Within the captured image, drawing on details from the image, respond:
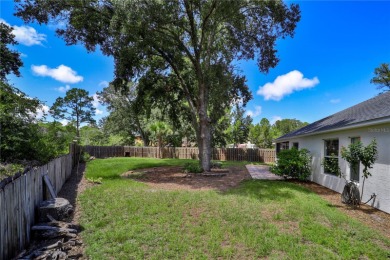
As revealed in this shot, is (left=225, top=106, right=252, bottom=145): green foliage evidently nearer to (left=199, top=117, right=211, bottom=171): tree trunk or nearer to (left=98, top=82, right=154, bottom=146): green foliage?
(left=98, top=82, right=154, bottom=146): green foliage

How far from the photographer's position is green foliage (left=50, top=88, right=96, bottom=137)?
3273 centimetres

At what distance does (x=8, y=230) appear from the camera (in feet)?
11.0

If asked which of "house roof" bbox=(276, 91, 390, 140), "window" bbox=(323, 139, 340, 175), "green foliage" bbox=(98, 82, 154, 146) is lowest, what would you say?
"window" bbox=(323, 139, 340, 175)

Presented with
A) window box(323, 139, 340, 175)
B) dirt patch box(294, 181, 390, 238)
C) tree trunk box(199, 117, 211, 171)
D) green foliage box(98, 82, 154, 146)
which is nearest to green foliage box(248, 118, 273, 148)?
green foliage box(98, 82, 154, 146)

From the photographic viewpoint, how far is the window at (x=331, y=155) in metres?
8.70

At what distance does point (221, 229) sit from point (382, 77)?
2601 centimetres

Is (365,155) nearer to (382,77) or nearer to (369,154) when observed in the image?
(369,154)

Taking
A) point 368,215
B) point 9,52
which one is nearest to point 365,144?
point 368,215

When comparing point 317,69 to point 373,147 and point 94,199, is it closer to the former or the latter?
point 373,147

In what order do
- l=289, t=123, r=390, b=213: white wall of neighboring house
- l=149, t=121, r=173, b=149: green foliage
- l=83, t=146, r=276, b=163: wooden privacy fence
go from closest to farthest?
l=289, t=123, r=390, b=213: white wall of neighboring house
l=83, t=146, r=276, b=163: wooden privacy fence
l=149, t=121, r=173, b=149: green foliage

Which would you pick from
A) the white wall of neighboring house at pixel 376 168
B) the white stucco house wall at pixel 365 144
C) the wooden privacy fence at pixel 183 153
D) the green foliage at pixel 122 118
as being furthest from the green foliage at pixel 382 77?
the green foliage at pixel 122 118

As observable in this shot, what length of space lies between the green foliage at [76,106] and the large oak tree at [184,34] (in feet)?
75.4

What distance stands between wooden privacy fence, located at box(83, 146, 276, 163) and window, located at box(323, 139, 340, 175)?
45.8 feet

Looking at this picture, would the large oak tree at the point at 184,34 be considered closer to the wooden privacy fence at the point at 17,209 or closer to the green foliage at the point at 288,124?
the wooden privacy fence at the point at 17,209
